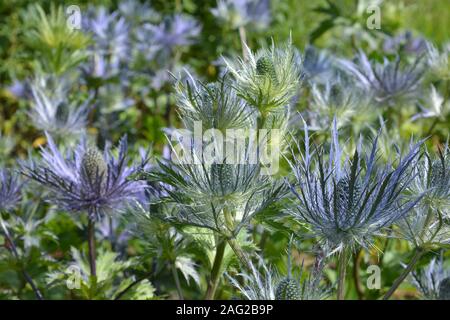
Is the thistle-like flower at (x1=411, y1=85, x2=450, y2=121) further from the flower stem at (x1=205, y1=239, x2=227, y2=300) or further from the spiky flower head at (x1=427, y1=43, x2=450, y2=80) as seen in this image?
the flower stem at (x1=205, y1=239, x2=227, y2=300)

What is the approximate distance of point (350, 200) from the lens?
3.07 ft

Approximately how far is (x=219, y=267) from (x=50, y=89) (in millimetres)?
1154

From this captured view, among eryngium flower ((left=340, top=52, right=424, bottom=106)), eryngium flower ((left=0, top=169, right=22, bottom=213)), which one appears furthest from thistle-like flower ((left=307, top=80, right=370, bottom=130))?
eryngium flower ((left=0, top=169, right=22, bottom=213))

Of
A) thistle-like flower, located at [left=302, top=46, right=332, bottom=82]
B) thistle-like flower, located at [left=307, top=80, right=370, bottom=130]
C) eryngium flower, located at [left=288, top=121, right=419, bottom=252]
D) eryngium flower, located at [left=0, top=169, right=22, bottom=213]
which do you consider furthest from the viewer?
thistle-like flower, located at [left=302, top=46, right=332, bottom=82]

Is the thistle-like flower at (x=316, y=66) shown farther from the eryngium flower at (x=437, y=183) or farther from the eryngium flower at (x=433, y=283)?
the eryngium flower at (x=437, y=183)

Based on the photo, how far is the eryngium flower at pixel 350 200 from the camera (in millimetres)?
932

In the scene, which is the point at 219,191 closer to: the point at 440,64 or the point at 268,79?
the point at 268,79

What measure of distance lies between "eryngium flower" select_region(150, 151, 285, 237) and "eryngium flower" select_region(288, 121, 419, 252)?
7 centimetres

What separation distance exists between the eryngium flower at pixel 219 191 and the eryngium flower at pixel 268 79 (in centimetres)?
11

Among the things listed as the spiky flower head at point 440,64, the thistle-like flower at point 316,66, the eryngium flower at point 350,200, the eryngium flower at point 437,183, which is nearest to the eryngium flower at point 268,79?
the eryngium flower at point 350,200

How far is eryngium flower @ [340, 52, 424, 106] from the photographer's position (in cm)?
174

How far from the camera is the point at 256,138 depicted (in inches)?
41.5
